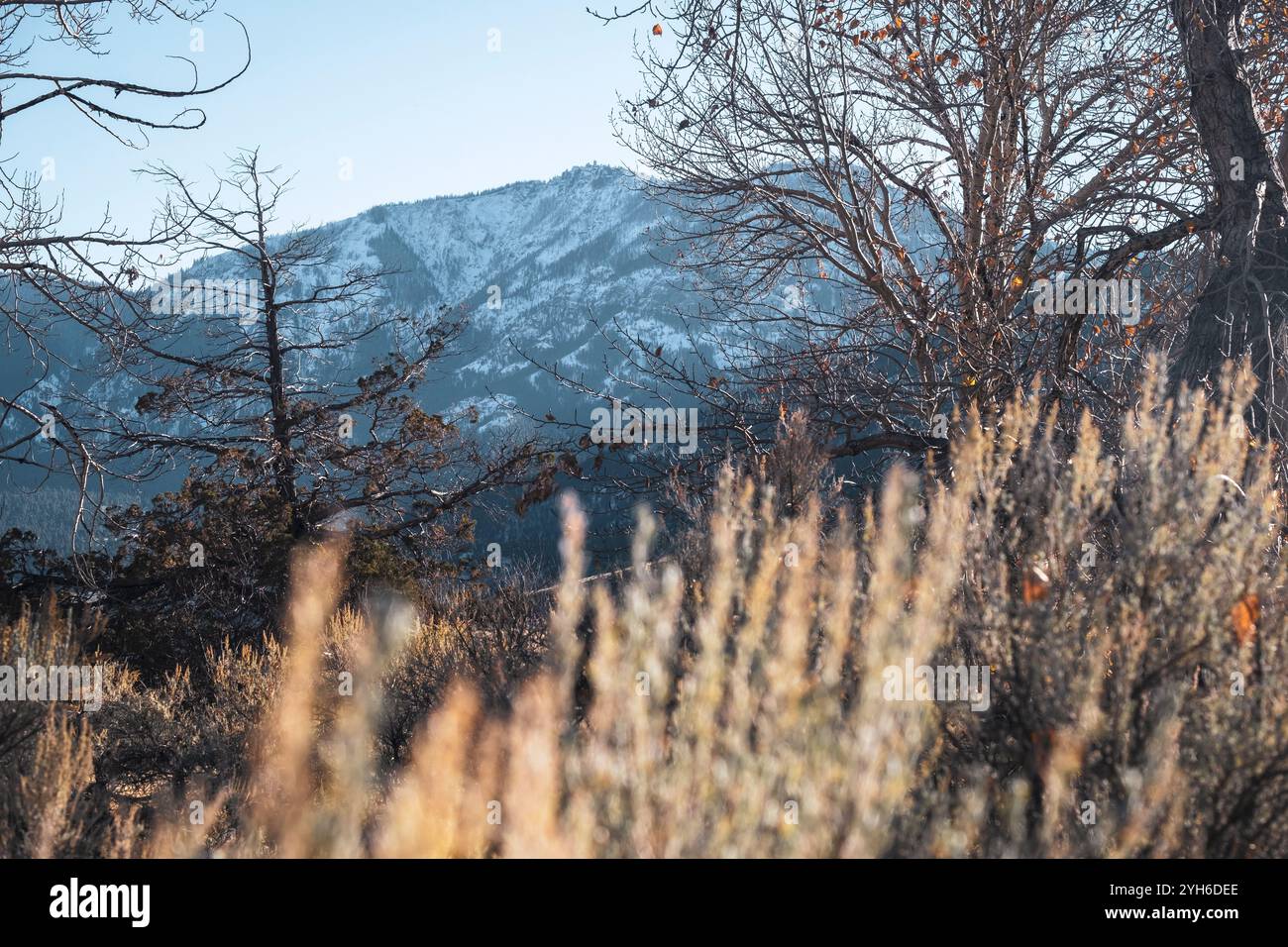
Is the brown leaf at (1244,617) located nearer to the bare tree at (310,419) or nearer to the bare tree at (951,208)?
the bare tree at (951,208)

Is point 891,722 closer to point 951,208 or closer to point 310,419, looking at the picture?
point 951,208

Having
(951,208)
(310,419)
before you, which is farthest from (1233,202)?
(310,419)

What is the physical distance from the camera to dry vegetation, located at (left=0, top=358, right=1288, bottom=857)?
2.09 meters

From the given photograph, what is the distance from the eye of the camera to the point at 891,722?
7.14 ft

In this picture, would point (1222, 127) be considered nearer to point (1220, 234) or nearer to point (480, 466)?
point (1220, 234)

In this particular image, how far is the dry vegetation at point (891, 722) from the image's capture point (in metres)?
2.09

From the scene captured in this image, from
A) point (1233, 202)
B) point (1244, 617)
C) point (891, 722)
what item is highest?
point (1233, 202)

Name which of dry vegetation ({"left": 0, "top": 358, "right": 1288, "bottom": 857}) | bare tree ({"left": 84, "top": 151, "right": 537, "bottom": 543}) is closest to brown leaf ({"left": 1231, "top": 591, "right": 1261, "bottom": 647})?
dry vegetation ({"left": 0, "top": 358, "right": 1288, "bottom": 857})

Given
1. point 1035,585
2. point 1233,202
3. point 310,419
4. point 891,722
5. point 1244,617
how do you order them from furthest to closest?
point 310,419 → point 1233,202 → point 1035,585 → point 1244,617 → point 891,722

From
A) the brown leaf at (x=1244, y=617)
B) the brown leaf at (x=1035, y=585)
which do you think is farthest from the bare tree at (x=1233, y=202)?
the brown leaf at (x=1035, y=585)

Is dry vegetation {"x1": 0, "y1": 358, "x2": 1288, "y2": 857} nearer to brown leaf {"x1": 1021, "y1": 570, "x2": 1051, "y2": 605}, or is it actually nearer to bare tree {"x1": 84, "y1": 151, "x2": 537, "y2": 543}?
brown leaf {"x1": 1021, "y1": 570, "x2": 1051, "y2": 605}
